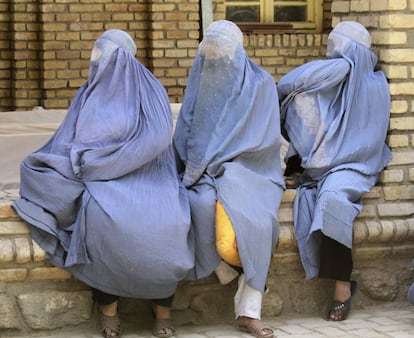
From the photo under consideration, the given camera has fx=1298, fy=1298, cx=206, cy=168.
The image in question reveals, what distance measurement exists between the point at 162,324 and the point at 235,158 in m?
0.91

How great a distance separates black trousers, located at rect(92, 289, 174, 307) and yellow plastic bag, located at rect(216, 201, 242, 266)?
0.35 metres

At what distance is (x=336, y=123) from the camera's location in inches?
269

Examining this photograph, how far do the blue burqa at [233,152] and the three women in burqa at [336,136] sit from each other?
0.84ft

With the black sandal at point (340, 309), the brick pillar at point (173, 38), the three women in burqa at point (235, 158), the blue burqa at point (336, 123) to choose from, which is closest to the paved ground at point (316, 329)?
the black sandal at point (340, 309)

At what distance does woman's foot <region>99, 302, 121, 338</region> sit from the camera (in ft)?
21.1

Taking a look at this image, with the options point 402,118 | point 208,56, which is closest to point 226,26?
point 208,56

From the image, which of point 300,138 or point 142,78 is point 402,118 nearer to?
point 300,138

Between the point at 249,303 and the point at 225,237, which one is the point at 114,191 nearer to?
the point at 225,237

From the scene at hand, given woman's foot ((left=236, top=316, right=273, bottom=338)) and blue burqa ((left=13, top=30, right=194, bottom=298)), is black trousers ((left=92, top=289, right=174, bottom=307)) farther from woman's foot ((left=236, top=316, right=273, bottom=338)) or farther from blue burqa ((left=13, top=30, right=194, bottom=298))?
woman's foot ((left=236, top=316, right=273, bottom=338))

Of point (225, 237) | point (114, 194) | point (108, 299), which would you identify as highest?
point (114, 194)

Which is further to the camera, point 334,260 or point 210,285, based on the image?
point 210,285

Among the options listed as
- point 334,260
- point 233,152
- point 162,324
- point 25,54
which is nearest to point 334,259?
point 334,260

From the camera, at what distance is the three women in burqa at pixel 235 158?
6.41m

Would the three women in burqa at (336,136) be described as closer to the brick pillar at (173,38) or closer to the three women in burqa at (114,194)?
the three women in burqa at (114,194)
